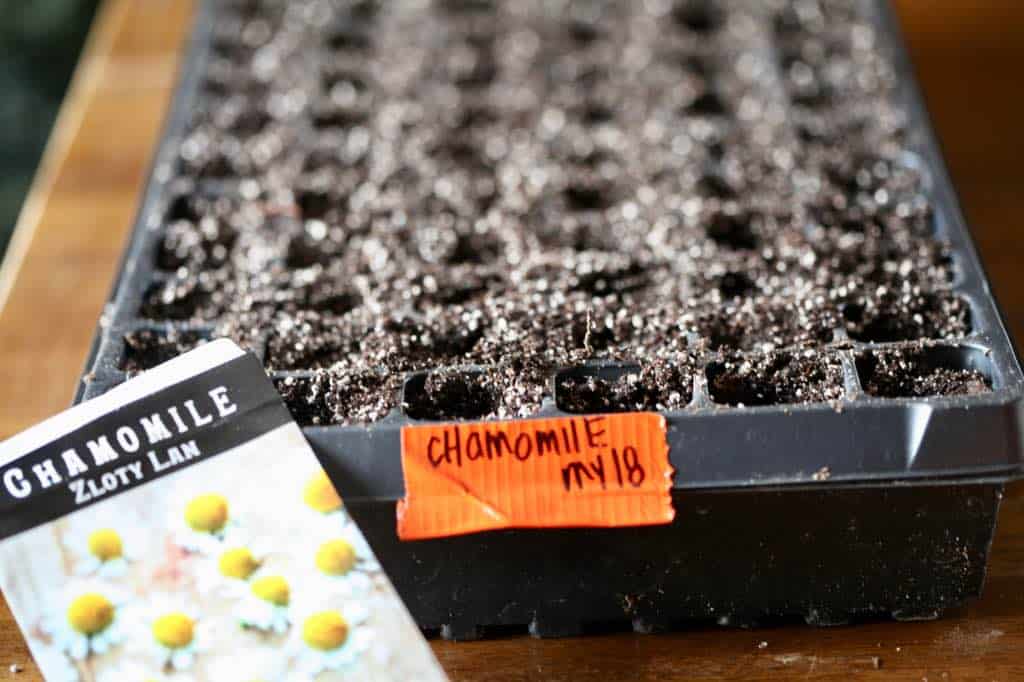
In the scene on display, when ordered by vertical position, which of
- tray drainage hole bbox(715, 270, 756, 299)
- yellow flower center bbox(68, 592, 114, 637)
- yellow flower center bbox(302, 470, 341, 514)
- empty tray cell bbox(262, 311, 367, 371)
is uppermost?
yellow flower center bbox(302, 470, 341, 514)

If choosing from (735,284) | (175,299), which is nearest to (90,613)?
(175,299)

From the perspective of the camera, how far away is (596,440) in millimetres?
797

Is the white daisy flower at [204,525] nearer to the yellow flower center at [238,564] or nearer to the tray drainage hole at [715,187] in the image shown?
the yellow flower center at [238,564]

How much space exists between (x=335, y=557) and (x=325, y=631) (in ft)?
0.16

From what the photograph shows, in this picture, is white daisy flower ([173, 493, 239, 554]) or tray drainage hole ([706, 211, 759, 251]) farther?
tray drainage hole ([706, 211, 759, 251])

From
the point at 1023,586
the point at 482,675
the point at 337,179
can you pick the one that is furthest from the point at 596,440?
the point at 337,179

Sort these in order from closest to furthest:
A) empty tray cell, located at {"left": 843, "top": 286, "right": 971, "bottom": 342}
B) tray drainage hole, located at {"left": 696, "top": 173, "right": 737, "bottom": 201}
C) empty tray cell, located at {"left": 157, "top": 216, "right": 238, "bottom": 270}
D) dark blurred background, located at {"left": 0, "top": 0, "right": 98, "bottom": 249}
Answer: empty tray cell, located at {"left": 843, "top": 286, "right": 971, "bottom": 342} < empty tray cell, located at {"left": 157, "top": 216, "right": 238, "bottom": 270} < tray drainage hole, located at {"left": 696, "top": 173, "right": 737, "bottom": 201} < dark blurred background, located at {"left": 0, "top": 0, "right": 98, "bottom": 249}

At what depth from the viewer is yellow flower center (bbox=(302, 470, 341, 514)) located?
30.9 inches

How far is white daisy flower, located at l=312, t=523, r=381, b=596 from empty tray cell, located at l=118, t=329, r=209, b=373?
0.26 m

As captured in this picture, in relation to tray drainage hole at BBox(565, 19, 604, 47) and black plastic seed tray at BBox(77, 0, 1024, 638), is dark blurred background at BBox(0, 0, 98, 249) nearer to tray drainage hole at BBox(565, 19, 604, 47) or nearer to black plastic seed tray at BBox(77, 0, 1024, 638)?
black plastic seed tray at BBox(77, 0, 1024, 638)

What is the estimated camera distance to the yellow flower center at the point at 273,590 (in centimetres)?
76

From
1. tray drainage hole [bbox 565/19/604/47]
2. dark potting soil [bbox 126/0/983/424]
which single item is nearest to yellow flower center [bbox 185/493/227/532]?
dark potting soil [bbox 126/0/983/424]

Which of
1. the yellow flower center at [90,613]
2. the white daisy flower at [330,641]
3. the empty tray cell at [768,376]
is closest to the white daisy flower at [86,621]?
the yellow flower center at [90,613]

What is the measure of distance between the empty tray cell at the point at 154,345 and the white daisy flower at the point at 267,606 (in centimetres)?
25
